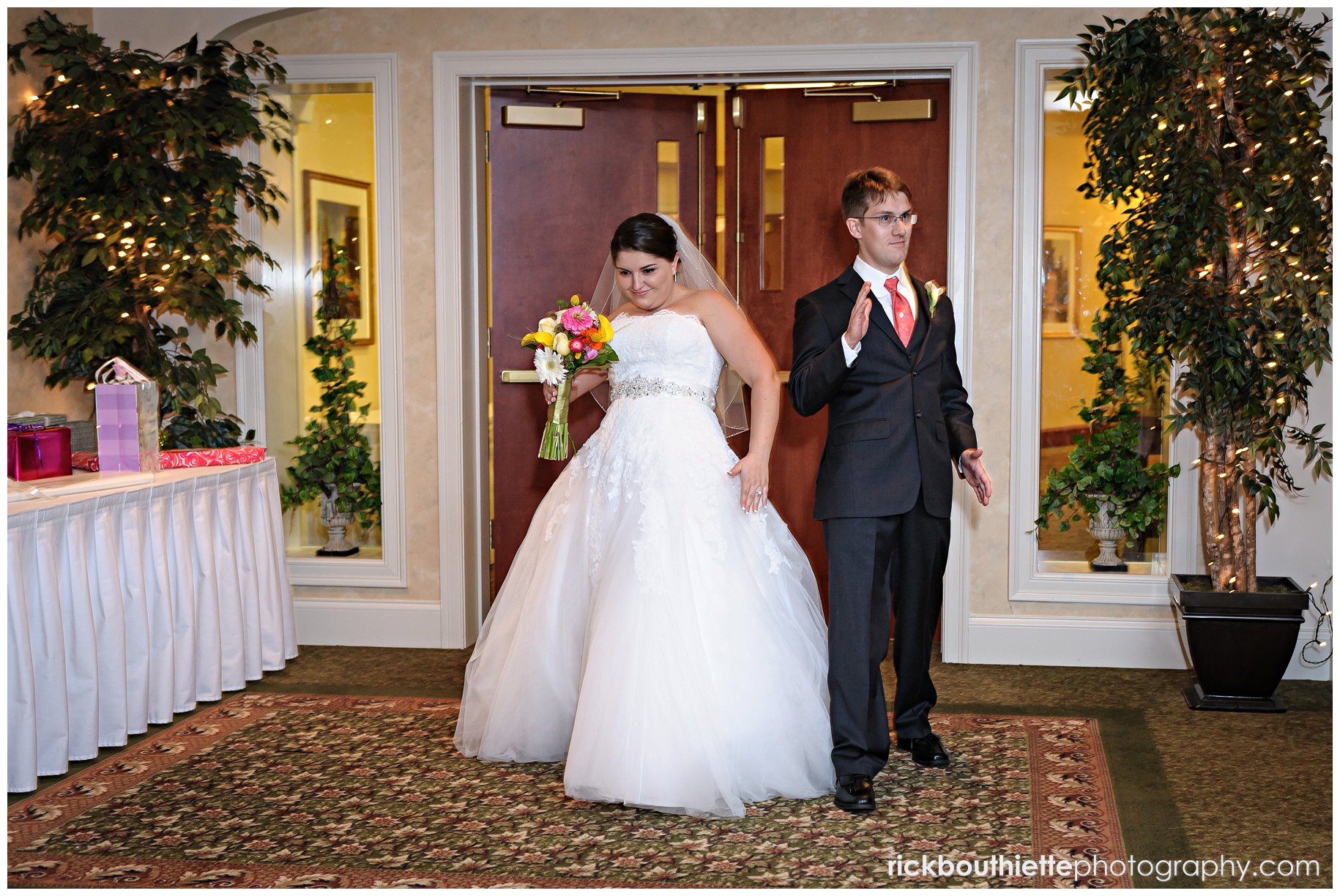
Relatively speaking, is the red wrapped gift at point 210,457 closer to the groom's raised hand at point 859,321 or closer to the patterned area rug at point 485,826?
the patterned area rug at point 485,826

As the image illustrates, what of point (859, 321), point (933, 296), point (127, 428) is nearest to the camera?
point (859, 321)

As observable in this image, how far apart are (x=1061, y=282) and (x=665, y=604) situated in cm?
254

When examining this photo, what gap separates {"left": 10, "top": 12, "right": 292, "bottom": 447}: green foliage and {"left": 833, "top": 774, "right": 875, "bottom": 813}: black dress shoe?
2807 mm

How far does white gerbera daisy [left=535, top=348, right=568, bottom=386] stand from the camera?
11.3 feet

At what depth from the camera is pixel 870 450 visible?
3186 mm

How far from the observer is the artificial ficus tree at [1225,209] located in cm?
381

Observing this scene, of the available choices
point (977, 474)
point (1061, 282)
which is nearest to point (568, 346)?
point (977, 474)

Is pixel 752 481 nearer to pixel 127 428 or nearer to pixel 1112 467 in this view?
pixel 1112 467

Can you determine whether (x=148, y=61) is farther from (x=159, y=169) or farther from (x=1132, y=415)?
(x=1132, y=415)

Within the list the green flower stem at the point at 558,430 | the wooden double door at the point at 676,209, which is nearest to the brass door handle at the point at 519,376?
the wooden double door at the point at 676,209

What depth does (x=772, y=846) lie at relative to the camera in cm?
287

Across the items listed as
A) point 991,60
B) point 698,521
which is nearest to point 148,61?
point 698,521

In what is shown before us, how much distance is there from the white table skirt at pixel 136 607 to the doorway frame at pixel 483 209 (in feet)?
2.46

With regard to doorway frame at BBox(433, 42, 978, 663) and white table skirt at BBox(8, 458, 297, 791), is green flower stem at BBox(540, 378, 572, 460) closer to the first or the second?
white table skirt at BBox(8, 458, 297, 791)
